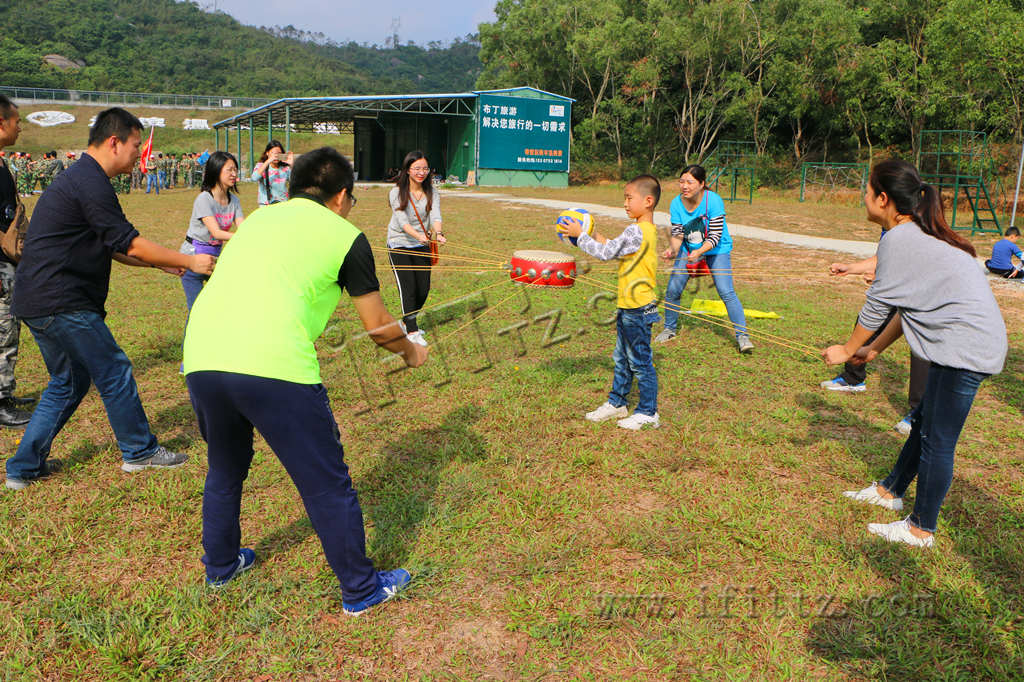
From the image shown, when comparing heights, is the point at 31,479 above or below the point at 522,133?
below

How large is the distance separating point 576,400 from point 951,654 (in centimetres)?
326

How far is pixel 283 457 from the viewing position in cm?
268

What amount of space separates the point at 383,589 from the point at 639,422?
260cm

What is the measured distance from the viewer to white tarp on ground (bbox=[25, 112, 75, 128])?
212 ft

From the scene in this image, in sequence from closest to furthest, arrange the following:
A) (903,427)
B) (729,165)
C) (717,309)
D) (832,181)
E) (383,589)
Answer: (383,589) < (903,427) < (717,309) < (832,181) < (729,165)

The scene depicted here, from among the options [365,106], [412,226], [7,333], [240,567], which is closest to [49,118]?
[365,106]

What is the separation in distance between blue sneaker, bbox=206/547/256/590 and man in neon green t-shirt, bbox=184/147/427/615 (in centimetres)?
54

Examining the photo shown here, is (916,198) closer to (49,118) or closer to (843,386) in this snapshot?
(843,386)

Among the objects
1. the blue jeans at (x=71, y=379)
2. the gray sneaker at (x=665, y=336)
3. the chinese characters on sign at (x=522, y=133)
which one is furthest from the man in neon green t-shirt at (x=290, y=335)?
the chinese characters on sign at (x=522, y=133)

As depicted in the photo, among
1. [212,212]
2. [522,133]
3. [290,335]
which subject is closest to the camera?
[290,335]

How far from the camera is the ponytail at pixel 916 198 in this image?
3400mm

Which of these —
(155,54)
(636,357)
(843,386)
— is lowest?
(843,386)

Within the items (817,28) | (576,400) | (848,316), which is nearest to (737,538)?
(576,400)

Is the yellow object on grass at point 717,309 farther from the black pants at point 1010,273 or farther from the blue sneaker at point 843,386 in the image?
the black pants at point 1010,273
